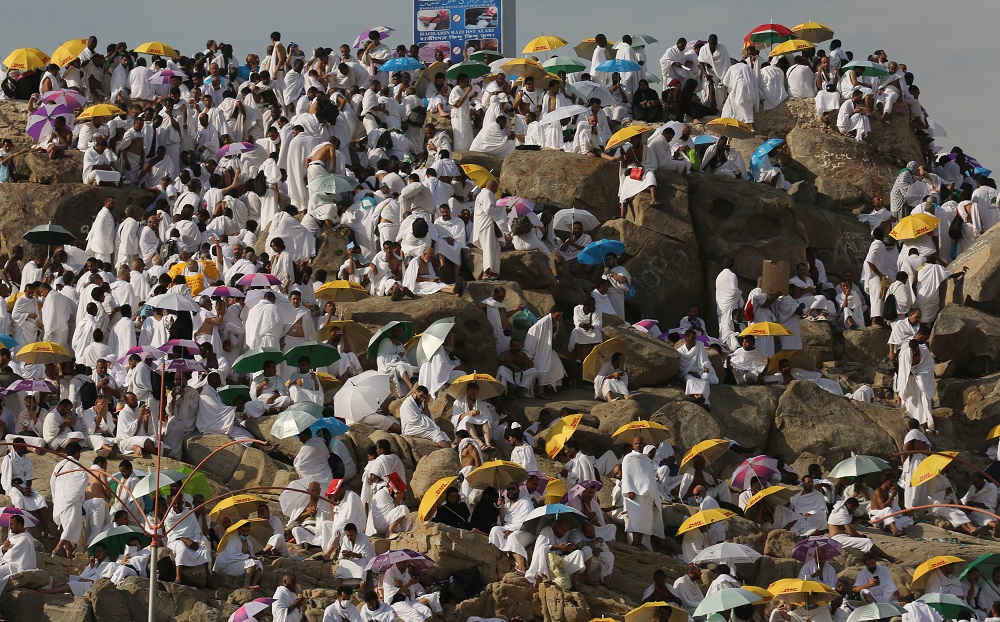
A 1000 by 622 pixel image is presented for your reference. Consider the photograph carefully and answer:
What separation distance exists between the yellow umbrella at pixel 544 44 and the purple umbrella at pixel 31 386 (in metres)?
16.9

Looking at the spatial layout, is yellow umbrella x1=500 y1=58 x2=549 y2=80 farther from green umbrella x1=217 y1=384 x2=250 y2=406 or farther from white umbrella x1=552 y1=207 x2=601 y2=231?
green umbrella x1=217 y1=384 x2=250 y2=406

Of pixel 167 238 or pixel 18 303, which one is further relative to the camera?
pixel 167 238

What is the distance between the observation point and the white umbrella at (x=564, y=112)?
38.1 metres

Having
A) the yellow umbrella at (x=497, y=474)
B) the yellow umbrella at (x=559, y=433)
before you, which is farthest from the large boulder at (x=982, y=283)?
the yellow umbrella at (x=497, y=474)

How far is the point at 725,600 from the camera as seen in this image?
84.5ft

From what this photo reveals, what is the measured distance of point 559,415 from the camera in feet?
106

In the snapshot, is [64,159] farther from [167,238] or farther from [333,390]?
[333,390]

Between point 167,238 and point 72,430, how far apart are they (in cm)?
783

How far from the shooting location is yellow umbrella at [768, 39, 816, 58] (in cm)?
4266

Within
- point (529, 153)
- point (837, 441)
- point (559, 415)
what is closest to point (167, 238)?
point (529, 153)

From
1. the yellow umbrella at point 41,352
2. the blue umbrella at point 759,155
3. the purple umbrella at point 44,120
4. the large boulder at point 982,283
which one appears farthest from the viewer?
the purple umbrella at point 44,120

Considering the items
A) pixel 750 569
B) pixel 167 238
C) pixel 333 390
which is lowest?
pixel 750 569

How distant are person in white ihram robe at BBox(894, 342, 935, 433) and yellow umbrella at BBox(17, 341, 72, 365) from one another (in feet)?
47.1

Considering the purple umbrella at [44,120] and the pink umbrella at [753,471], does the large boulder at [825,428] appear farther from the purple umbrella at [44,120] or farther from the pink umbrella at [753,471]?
the purple umbrella at [44,120]
